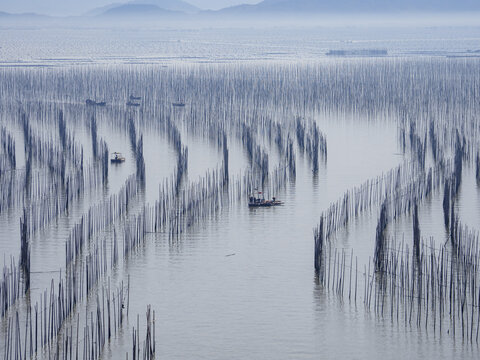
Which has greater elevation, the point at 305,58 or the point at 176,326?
the point at 305,58

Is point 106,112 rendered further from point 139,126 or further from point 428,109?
point 428,109

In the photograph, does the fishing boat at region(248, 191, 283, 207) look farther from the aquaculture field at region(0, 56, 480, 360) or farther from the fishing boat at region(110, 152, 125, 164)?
the fishing boat at region(110, 152, 125, 164)

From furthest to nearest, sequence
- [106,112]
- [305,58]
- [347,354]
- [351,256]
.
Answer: [305,58] → [106,112] → [351,256] → [347,354]

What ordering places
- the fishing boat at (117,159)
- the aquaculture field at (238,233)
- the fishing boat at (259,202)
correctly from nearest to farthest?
the aquaculture field at (238,233) < the fishing boat at (259,202) < the fishing boat at (117,159)

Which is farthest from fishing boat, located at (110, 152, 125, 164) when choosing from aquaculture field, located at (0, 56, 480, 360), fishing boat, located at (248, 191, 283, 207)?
fishing boat, located at (248, 191, 283, 207)

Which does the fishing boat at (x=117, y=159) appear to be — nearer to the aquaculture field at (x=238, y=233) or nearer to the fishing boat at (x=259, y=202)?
the aquaculture field at (x=238, y=233)

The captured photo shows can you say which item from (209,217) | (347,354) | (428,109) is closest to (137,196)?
(209,217)

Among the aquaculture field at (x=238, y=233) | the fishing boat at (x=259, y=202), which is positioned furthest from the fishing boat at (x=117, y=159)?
the fishing boat at (x=259, y=202)

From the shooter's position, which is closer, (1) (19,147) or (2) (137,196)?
(2) (137,196)
